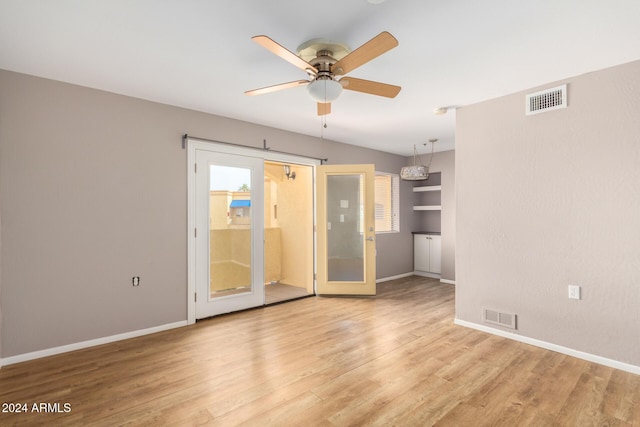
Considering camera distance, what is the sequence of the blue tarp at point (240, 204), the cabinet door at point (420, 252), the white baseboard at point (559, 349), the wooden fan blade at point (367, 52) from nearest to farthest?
the wooden fan blade at point (367, 52)
the white baseboard at point (559, 349)
the blue tarp at point (240, 204)
the cabinet door at point (420, 252)

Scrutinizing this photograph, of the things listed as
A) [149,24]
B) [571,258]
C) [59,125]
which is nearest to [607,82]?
[571,258]

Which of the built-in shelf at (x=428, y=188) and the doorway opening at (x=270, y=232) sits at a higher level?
the built-in shelf at (x=428, y=188)

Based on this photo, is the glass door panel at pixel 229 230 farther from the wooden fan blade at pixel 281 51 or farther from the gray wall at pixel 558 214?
the gray wall at pixel 558 214

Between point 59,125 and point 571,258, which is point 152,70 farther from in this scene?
point 571,258

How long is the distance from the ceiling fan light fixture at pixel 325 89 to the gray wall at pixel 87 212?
82.4 inches

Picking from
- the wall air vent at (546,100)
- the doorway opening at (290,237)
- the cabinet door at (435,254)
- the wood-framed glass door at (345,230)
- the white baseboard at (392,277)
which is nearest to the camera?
the wall air vent at (546,100)

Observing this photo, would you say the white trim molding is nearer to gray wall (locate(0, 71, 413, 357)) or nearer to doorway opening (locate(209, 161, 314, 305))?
doorway opening (locate(209, 161, 314, 305))

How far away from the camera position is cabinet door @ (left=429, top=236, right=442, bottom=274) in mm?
6242

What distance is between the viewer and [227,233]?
4.11 meters

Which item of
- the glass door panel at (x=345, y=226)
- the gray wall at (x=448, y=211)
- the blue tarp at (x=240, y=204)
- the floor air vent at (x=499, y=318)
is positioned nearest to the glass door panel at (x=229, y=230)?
the blue tarp at (x=240, y=204)

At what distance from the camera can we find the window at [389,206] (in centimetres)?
646

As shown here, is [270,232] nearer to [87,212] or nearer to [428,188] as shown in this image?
[87,212]

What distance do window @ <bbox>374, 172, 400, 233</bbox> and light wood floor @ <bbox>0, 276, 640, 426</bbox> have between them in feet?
10.1

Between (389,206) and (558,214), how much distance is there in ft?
12.1
